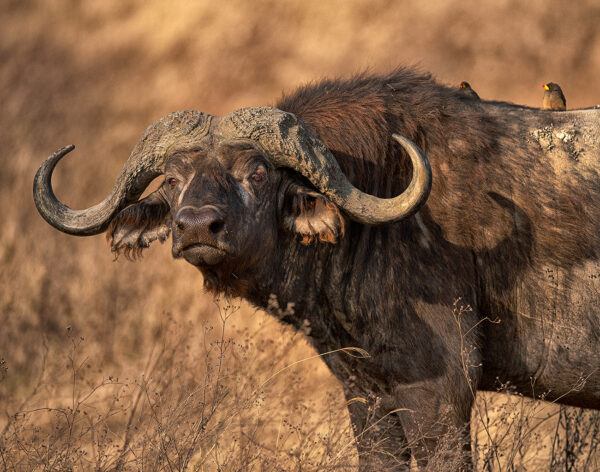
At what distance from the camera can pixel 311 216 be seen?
4441mm

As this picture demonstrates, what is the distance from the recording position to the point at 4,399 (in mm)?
7781

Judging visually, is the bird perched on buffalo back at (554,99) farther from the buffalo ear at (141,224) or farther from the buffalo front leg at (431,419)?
the buffalo ear at (141,224)

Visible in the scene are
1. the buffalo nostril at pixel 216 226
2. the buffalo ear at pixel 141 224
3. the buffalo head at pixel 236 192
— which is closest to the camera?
the buffalo nostril at pixel 216 226

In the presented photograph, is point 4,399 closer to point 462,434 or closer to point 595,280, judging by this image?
point 462,434

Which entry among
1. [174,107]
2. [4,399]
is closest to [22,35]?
[174,107]

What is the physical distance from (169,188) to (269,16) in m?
5.89

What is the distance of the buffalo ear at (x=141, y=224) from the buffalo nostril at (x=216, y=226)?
74cm

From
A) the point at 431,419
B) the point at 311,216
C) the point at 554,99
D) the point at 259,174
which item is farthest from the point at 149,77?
the point at 431,419

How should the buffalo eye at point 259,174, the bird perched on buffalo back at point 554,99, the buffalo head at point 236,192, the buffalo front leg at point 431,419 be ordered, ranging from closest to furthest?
the buffalo head at point 236,192 < the buffalo front leg at point 431,419 < the buffalo eye at point 259,174 < the bird perched on buffalo back at point 554,99

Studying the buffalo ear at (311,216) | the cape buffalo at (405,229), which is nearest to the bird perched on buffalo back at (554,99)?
the cape buffalo at (405,229)

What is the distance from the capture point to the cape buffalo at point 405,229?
173 inches

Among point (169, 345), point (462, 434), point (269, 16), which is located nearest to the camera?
point (462, 434)

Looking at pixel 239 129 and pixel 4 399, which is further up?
pixel 239 129

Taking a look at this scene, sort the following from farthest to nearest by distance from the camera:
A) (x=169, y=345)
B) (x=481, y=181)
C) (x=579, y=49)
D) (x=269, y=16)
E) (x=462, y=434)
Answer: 1. (x=269, y=16)
2. (x=579, y=49)
3. (x=169, y=345)
4. (x=481, y=181)
5. (x=462, y=434)
